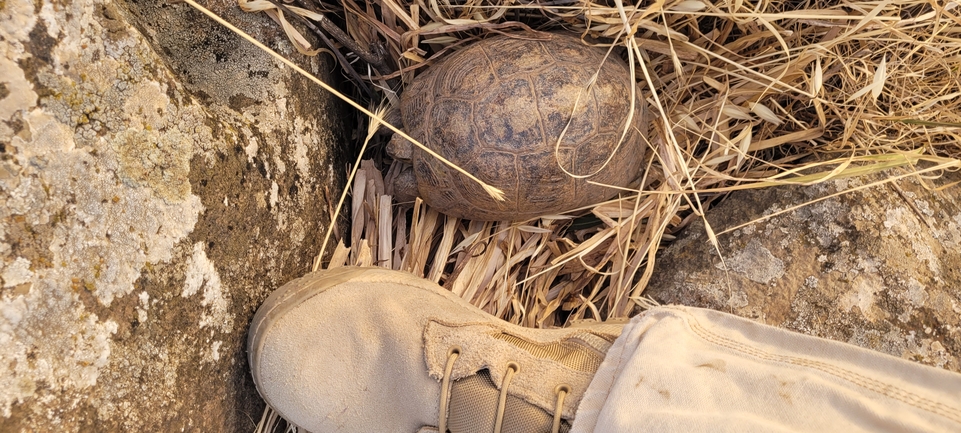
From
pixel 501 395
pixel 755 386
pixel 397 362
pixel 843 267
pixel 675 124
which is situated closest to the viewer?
pixel 755 386

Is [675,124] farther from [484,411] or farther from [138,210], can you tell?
[138,210]

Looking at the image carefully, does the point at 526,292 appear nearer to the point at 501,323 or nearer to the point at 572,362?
the point at 501,323

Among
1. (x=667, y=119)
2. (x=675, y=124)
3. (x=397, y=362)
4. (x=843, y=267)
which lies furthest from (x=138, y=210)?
(x=843, y=267)

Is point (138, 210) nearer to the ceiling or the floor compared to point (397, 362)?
nearer to the ceiling

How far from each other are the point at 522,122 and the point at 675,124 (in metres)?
0.62

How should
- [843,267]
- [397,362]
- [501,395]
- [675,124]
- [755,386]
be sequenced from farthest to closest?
[675,124] < [843,267] < [397,362] < [501,395] < [755,386]

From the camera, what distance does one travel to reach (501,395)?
1365 mm

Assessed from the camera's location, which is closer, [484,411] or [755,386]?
[755,386]

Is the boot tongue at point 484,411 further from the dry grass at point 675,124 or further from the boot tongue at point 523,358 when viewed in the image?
the dry grass at point 675,124

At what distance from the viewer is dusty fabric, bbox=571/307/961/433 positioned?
1.04m

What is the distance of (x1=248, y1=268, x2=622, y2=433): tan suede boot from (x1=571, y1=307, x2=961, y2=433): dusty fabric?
17cm

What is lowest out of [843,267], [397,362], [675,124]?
[397,362]

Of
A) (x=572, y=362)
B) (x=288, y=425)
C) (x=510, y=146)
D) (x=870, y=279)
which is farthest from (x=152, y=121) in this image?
(x=870, y=279)

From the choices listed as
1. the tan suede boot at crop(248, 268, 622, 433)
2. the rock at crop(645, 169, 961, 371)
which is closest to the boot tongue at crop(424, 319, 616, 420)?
the tan suede boot at crop(248, 268, 622, 433)
